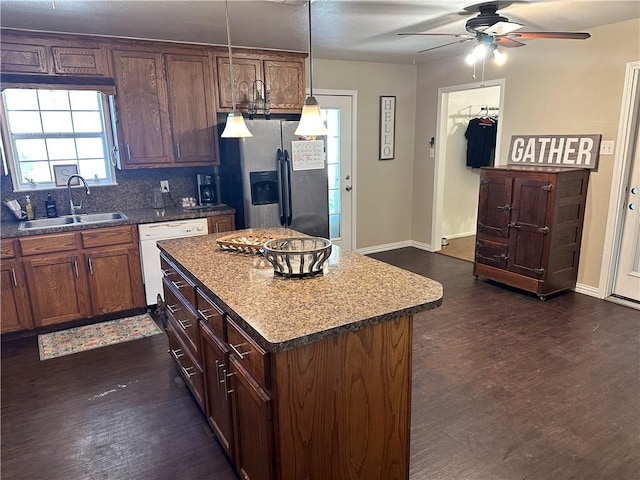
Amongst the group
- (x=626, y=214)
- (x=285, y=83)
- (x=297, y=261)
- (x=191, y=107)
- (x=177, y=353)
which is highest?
(x=285, y=83)

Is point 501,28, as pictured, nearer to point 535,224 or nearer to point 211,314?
point 535,224

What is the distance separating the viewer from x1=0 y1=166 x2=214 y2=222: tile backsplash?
3.62m

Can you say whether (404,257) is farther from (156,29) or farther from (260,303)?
(260,303)

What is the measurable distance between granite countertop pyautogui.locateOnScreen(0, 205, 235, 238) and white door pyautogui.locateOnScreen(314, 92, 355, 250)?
1618mm

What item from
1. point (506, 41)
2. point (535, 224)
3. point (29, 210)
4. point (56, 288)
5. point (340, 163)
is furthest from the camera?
point (340, 163)

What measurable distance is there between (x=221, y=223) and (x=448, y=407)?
2478 mm

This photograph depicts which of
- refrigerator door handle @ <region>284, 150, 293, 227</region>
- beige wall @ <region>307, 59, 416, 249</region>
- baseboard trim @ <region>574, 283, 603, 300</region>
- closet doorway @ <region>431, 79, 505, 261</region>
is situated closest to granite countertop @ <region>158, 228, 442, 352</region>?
refrigerator door handle @ <region>284, 150, 293, 227</region>

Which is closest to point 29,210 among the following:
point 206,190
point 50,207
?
point 50,207

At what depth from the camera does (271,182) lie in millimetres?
3906

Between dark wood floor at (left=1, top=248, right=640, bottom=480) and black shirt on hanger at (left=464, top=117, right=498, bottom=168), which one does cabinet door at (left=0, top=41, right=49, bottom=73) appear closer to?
dark wood floor at (left=1, top=248, right=640, bottom=480)

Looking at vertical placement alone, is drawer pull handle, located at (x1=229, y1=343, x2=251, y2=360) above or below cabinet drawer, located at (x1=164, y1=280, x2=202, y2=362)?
above

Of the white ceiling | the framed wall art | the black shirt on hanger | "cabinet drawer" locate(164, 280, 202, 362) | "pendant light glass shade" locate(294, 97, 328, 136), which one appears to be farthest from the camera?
the black shirt on hanger

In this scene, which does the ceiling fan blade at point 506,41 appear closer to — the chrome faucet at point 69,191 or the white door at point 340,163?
the white door at point 340,163

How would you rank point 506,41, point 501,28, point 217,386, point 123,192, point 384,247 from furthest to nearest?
point 384,247, point 123,192, point 506,41, point 501,28, point 217,386
